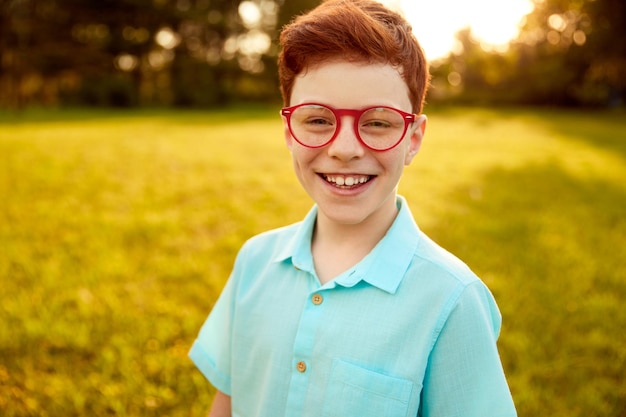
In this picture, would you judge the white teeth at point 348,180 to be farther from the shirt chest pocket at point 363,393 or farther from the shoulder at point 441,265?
the shirt chest pocket at point 363,393

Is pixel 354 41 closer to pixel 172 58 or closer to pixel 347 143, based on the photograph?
pixel 347 143

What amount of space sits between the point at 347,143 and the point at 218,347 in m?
0.82

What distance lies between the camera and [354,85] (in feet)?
4.11

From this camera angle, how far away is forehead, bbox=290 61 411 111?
4.11 feet

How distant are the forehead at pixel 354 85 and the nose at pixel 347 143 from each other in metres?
0.05

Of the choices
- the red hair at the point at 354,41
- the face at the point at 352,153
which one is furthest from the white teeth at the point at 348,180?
the red hair at the point at 354,41

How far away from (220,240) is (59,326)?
1702 mm

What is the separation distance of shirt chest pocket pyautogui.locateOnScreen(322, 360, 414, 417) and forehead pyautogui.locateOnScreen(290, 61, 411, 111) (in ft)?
2.08

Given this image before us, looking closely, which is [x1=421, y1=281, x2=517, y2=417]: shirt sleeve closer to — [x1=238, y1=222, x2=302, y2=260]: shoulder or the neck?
the neck

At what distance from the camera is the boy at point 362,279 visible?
4.04 feet

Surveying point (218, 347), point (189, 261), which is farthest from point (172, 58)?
point (218, 347)

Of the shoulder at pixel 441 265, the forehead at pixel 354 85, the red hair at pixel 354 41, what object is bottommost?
the shoulder at pixel 441 265

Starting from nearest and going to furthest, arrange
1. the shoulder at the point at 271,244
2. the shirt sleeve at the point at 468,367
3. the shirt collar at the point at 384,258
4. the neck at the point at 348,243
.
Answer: the shirt sleeve at the point at 468,367 → the shirt collar at the point at 384,258 → the neck at the point at 348,243 → the shoulder at the point at 271,244

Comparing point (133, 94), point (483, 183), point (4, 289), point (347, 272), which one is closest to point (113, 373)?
point (4, 289)
